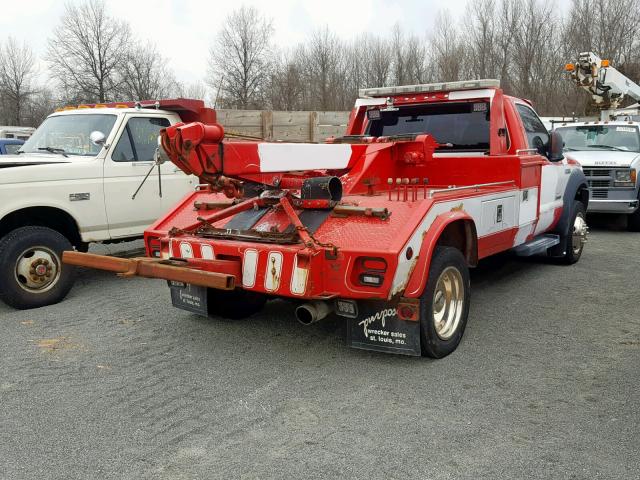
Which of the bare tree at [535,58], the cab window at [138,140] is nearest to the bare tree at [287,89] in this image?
the bare tree at [535,58]

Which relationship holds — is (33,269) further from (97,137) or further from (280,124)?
(280,124)

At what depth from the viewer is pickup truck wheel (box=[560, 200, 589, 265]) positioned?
7430 mm

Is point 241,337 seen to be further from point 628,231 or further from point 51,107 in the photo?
point 51,107

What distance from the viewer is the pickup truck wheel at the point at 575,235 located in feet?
24.4

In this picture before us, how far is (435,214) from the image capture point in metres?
4.17

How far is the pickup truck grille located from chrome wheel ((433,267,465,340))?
7409 mm

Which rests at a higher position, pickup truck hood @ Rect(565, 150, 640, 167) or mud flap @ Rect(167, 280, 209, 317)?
pickup truck hood @ Rect(565, 150, 640, 167)

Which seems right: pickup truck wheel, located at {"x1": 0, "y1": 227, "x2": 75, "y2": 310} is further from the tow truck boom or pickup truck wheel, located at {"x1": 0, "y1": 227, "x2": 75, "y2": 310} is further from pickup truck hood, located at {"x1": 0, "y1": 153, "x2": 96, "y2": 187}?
the tow truck boom

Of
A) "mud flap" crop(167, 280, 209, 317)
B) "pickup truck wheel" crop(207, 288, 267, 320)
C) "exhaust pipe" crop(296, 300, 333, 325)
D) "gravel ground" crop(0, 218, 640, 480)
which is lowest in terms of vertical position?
"gravel ground" crop(0, 218, 640, 480)

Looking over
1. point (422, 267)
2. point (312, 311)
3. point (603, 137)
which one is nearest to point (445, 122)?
point (422, 267)

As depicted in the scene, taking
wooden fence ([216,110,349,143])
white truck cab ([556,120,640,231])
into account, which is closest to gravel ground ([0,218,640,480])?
white truck cab ([556,120,640,231])

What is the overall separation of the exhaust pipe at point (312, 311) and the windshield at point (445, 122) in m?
2.73

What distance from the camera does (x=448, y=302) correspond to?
4.59m

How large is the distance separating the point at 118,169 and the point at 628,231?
8903 mm
